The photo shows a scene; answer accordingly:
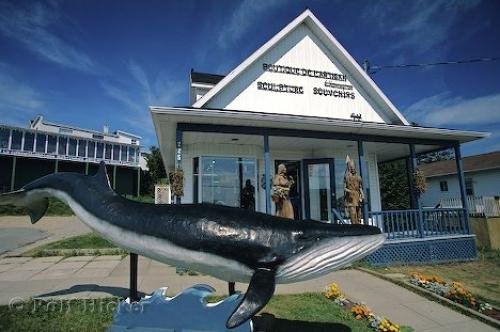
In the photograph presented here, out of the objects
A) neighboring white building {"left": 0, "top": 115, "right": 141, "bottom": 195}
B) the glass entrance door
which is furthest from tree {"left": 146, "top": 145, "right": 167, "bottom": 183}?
the glass entrance door

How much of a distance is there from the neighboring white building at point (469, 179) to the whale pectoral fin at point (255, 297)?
23.7m

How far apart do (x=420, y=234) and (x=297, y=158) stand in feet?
16.1

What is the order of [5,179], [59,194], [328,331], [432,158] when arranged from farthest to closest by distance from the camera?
1. [432,158]
2. [5,179]
3. [328,331]
4. [59,194]

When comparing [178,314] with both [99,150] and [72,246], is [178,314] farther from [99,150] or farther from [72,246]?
[99,150]

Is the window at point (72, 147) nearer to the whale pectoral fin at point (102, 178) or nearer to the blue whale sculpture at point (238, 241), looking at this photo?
the whale pectoral fin at point (102, 178)

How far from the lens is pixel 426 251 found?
1046 cm

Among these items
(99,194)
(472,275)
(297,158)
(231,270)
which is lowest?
(472,275)

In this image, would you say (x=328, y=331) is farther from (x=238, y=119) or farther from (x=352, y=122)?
(x=352, y=122)

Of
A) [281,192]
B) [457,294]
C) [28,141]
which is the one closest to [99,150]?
[28,141]

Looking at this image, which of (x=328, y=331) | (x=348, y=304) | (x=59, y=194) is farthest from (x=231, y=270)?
(x=348, y=304)

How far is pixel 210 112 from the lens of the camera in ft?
28.5

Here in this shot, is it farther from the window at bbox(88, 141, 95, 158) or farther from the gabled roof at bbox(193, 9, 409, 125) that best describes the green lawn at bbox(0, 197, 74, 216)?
the gabled roof at bbox(193, 9, 409, 125)

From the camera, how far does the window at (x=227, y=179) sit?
1081 centimetres

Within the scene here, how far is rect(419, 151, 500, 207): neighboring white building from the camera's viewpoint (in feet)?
79.9
